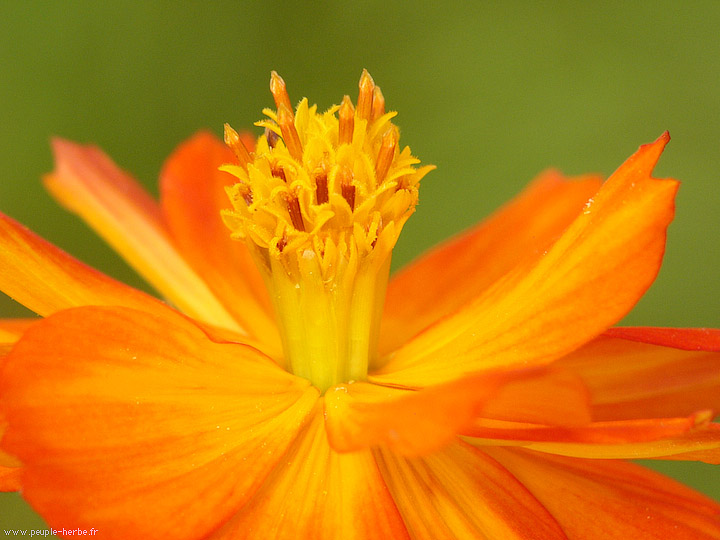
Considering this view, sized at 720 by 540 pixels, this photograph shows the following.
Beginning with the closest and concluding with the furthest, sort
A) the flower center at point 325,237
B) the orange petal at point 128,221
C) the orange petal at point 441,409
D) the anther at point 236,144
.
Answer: the orange petal at point 441,409, the flower center at point 325,237, the anther at point 236,144, the orange petal at point 128,221

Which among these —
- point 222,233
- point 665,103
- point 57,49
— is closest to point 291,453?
point 222,233

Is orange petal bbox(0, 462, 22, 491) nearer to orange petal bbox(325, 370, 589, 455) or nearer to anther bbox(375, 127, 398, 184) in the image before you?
orange petal bbox(325, 370, 589, 455)

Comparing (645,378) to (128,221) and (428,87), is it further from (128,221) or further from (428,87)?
(428,87)

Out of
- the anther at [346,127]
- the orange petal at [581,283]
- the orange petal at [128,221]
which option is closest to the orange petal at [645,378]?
the orange petal at [581,283]

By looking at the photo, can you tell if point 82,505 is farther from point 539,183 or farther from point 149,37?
point 149,37

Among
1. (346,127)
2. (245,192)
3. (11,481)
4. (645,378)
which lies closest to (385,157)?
(346,127)

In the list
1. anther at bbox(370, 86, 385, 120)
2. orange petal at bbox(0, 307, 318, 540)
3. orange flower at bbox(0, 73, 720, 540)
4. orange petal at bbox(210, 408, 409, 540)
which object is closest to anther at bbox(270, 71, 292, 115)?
orange flower at bbox(0, 73, 720, 540)

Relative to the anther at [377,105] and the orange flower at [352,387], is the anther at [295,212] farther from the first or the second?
the anther at [377,105]
